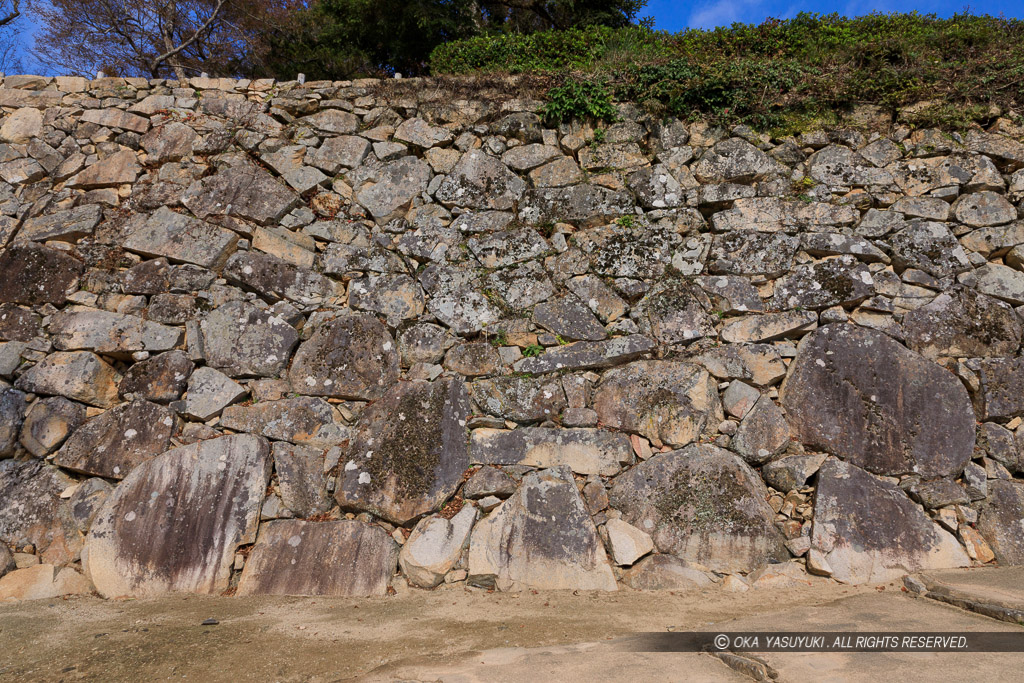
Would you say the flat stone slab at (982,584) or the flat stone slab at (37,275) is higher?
the flat stone slab at (37,275)

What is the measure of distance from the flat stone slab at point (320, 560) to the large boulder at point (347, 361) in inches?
46.0

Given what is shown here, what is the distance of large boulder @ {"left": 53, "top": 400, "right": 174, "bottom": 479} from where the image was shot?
15.2ft

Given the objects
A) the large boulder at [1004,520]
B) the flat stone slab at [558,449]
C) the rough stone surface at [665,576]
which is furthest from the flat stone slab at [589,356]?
the large boulder at [1004,520]

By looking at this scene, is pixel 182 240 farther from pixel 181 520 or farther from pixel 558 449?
pixel 558 449

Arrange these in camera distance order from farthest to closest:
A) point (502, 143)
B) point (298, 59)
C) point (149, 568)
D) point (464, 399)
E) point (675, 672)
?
1. point (298, 59)
2. point (502, 143)
3. point (464, 399)
4. point (149, 568)
5. point (675, 672)

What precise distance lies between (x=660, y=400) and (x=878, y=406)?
70.0 inches

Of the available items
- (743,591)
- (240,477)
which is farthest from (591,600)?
(240,477)

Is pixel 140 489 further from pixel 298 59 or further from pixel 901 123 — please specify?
pixel 901 123

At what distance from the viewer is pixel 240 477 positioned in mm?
4523

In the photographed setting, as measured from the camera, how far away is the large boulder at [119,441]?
4.64 m

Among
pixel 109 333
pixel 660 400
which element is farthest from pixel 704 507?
pixel 109 333

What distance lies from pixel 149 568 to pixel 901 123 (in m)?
7.90

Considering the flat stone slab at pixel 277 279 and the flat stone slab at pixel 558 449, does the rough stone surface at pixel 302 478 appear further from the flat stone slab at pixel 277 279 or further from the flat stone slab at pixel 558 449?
the flat stone slab at pixel 277 279

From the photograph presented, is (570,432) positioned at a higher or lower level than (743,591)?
higher
